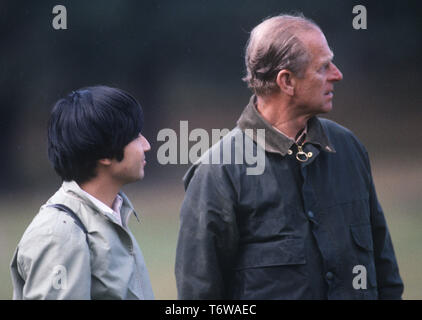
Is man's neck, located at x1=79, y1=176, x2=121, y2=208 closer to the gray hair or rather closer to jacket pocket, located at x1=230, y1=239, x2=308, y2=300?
jacket pocket, located at x1=230, y1=239, x2=308, y2=300

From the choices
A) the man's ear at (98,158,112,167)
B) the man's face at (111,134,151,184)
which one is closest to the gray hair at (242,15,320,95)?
the man's face at (111,134,151,184)

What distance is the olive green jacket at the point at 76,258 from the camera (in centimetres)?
233

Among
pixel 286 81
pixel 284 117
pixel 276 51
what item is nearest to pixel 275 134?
pixel 284 117

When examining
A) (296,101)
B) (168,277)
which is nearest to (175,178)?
(168,277)

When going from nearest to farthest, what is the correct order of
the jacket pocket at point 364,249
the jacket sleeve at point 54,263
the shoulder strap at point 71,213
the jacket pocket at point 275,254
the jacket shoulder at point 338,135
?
the jacket sleeve at point 54,263 < the shoulder strap at point 71,213 < the jacket pocket at point 275,254 < the jacket pocket at point 364,249 < the jacket shoulder at point 338,135

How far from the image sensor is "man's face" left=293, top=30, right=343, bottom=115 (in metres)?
2.76

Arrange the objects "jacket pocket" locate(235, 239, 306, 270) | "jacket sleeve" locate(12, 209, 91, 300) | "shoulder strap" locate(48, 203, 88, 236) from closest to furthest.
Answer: "jacket sleeve" locate(12, 209, 91, 300) < "shoulder strap" locate(48, 203, 88, 236) < "jacket pocket" locate(235, 239, 306, 270)

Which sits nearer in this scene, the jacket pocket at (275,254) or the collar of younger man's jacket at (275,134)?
the jacket pocket at (275,254)

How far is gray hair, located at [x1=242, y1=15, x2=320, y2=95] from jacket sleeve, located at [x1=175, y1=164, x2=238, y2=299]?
0.41 m

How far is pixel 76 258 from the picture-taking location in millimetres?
2361

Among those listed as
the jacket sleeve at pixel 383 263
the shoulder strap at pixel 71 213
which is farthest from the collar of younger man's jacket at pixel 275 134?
the shoulder strap at pixel 71 213

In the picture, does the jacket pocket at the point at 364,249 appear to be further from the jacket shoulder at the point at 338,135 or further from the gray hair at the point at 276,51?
the gray hair at the point at 276,51

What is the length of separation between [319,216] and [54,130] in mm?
989
